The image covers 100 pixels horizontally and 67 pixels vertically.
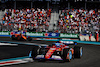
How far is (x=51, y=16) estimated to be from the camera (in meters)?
32.9

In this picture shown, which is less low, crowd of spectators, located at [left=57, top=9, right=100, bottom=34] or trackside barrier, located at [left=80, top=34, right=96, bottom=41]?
crowd of spectators, located at [left=57, top=9, right=100, bottom=34]

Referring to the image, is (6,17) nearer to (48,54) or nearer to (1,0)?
(1,0)

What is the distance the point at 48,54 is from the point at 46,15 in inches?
946

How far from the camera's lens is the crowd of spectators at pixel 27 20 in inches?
1200

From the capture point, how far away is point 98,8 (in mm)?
34906

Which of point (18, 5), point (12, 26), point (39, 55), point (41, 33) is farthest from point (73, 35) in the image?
point (39, 55)

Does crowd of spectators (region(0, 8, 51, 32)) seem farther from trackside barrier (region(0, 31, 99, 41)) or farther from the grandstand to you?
trackside barrier (region(0, 31, 99, 41))

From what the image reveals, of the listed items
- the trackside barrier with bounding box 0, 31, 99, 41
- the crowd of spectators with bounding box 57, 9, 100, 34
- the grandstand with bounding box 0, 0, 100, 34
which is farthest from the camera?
the grandstand with bounding box 0, 0, 100, 34

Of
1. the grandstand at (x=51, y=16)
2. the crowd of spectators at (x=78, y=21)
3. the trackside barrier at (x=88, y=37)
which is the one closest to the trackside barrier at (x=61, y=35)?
the trackside barrier at (x=88, y=37)

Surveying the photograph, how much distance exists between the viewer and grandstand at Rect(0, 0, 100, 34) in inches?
1146

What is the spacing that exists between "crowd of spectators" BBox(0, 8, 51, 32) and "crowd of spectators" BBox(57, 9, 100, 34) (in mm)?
2418

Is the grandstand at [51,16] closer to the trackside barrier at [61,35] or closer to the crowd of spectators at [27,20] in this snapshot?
the crowd of spectators at [27,20]

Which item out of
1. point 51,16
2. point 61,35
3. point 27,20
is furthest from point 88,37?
point 27,20

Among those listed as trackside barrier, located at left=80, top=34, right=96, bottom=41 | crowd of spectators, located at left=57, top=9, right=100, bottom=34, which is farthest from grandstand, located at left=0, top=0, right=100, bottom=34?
trackside barrier, located at left=80, top=34, right=96, bottom=41
